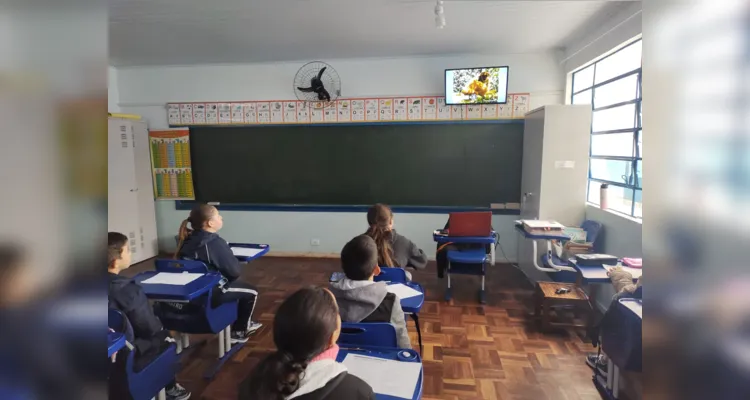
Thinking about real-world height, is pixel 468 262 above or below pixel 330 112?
below

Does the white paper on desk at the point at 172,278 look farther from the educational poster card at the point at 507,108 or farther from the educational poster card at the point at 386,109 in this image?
the educational poster card at the point at 507,108

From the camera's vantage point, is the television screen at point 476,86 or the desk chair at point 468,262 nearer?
the desk chair at point 468,262

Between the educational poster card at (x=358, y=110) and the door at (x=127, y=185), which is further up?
the educational poster card at (x=358, y=110)

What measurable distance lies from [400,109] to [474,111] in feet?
2.93

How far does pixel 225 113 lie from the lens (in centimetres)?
513

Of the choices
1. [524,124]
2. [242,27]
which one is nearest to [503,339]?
[524,124]

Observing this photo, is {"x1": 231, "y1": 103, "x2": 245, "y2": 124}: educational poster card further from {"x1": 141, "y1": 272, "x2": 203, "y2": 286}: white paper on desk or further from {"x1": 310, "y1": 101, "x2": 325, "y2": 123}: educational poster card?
{"x1": 141, "y1": 272, "x2": 203, "y2": 286}: white paper on desk

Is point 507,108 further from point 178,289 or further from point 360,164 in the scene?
point 178,289

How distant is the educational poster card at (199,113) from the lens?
16.9 ft

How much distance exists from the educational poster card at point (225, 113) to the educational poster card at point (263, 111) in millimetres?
379

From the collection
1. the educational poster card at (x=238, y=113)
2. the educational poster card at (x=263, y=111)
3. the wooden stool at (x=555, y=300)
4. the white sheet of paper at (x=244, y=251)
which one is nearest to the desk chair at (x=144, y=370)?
the white sheet of paper at (x=244, y=251)

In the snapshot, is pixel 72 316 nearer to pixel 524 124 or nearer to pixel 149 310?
pixel 149 310

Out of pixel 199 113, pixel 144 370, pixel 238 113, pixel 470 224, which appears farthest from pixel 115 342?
pixel 199 113

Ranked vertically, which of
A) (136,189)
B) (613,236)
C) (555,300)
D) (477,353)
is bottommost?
(477,353)
